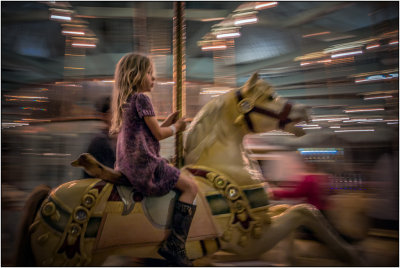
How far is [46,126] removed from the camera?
173cm

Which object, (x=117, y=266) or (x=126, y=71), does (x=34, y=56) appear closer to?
(x=126, y=71)

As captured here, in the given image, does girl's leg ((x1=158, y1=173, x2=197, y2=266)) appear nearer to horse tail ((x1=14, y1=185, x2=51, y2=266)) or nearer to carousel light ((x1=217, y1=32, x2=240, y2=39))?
horse tail ((x1=14, y1=185, x2=51, y2=266))

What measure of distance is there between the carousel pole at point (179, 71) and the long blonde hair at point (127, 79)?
27 centimetres

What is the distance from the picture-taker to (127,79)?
124 centimetres

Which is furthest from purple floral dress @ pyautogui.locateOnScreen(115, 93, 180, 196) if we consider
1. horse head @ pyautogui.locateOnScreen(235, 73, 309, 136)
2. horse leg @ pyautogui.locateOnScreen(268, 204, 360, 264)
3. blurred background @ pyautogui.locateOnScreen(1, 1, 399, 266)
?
horse leg @ pyautogui.locateOnScreen(268, 204, 360, 264)

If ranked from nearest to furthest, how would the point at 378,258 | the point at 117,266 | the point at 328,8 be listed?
the point at 117,266, the point at 378,258, the point at 328,8

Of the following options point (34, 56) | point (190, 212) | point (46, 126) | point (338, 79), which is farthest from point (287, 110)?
point (34, 56)

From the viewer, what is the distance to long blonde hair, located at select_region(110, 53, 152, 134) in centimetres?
124

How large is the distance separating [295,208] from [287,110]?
564mm

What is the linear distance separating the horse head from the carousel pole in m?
0.36

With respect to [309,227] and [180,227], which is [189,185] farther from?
[309,227]

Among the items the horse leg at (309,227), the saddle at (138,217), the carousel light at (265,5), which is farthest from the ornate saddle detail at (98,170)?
the carousel light at (265,5)

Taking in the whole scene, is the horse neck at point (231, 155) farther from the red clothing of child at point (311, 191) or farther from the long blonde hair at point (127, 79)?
the red clothing of child at point (311, 191)

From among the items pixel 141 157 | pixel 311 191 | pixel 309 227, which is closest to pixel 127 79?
pixel 141 157
